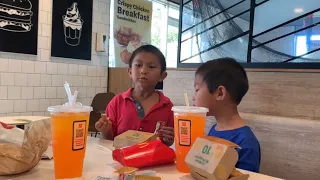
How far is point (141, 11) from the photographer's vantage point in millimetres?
5219

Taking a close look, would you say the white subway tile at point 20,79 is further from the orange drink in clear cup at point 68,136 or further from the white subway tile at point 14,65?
the orange drink in clear cup at point 68,136

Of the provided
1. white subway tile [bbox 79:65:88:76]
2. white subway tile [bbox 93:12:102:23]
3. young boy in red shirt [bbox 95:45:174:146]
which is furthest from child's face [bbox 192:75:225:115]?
white subway tile [bbox 93:12:102:23]

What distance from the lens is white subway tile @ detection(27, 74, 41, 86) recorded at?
3592 millimetres

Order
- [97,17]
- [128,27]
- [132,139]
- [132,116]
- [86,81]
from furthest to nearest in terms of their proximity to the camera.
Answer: [128,27] → [97,17] → [86,81] → [132,116] → [132,139]

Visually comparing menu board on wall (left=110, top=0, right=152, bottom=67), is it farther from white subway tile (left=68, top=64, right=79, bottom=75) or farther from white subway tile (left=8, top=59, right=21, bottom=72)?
white subway tile (left=8, top=59, right=21, bottom=72)

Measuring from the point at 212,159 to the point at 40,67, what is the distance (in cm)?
328

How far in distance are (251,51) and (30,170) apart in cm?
191

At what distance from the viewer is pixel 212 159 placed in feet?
2.68

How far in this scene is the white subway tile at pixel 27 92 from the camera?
11.6 ft

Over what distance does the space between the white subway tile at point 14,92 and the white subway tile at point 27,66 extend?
0.21 m

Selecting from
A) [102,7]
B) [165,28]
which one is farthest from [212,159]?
[165,28]

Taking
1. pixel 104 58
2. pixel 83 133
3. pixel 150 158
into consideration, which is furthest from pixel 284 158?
pixel 104 58

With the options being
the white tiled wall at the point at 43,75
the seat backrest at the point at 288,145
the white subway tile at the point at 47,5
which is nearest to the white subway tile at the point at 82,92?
the white tiled wall at the point at 43,75

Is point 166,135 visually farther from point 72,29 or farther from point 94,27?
point 94,27
